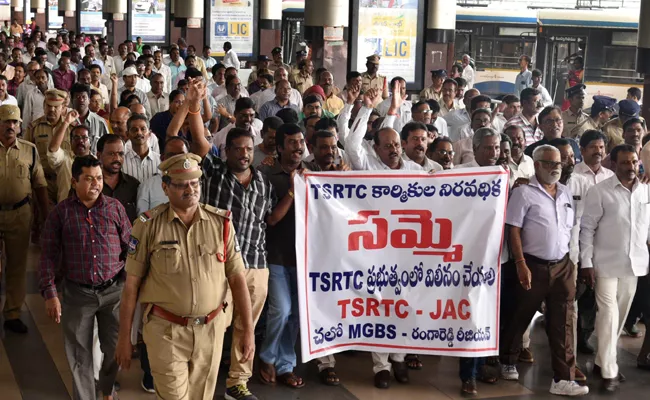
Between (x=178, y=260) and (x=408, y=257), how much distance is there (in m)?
2.42

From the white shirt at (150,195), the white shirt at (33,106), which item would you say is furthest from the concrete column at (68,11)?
the white shirt at (150,195)

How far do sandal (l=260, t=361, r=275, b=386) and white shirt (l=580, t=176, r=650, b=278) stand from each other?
2.49m

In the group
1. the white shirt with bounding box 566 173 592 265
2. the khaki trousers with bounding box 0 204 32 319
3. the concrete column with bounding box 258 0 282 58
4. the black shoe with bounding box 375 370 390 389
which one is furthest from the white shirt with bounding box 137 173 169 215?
the concrete column with bounding box 258 0 282 58

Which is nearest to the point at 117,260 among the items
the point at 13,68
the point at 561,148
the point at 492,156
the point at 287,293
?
the point at 287,293

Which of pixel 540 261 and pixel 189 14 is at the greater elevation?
pixel 189 14

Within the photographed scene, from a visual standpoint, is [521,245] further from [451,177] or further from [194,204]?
[194,204]

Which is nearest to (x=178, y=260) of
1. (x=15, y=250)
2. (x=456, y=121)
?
(x=15, y=250)

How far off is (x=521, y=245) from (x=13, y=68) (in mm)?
13167

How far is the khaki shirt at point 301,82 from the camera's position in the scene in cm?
1648

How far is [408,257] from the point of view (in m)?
7.59

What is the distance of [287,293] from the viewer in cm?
764

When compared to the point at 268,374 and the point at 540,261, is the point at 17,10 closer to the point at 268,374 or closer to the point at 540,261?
the point at 268,374

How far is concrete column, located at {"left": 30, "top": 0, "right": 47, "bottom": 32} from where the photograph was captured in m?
70.0

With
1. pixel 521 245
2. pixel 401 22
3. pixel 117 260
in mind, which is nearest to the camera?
pixel 117 260
